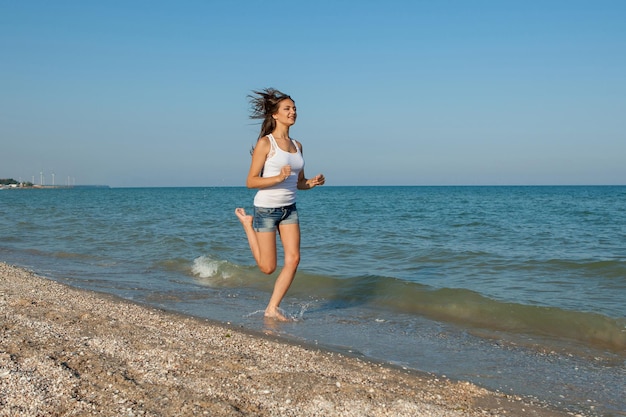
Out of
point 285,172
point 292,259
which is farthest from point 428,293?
point 285,172

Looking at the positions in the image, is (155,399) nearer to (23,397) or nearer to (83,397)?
(83,397)

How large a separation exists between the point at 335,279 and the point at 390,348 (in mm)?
3887

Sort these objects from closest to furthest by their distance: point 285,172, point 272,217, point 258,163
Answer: point 285,172 < point 258,163 < point 272,217

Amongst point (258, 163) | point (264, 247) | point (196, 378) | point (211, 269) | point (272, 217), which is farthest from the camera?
point (211, 269)

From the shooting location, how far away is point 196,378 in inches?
159

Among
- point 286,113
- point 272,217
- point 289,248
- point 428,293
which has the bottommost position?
point 428,293

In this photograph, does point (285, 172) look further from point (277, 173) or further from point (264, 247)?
point (264, 247)

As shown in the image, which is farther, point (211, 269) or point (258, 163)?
point (211, 269)

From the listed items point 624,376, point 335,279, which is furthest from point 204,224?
point 624,376

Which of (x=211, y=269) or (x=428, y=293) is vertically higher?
(x=428, y=293)

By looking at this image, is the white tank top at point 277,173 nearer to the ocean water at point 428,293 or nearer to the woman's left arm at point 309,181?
the woman's left arm at point 309,181

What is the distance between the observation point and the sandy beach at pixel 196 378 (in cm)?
353

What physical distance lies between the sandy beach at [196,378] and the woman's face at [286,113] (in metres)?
2.14

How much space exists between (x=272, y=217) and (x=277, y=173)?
0.46 meters
